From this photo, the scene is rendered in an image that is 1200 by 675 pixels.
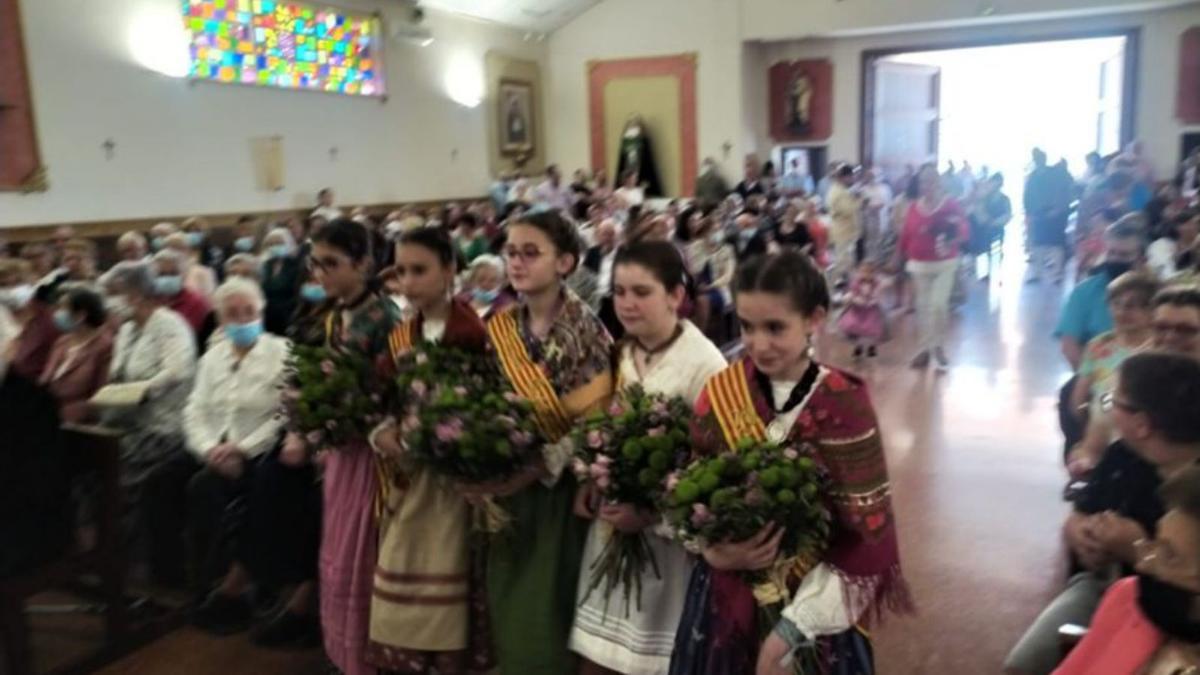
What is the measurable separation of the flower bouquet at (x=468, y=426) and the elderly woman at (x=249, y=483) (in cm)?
123

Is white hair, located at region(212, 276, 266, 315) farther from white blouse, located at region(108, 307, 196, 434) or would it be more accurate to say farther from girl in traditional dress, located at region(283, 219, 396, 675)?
girl in traditional dress, located at region(283, 219, 396, 675)

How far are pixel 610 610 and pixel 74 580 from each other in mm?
2729

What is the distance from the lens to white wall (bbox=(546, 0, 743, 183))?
17.1 metres

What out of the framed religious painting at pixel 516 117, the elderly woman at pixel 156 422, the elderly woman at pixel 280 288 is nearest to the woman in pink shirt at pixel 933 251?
the elderly woman at pixel 280 288

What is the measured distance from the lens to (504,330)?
2.78 metres

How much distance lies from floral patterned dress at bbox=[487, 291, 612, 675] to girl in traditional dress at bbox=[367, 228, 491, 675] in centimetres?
23

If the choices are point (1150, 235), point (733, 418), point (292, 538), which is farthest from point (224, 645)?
point (1150, 235)

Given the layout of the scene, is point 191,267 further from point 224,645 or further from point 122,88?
point 122,88

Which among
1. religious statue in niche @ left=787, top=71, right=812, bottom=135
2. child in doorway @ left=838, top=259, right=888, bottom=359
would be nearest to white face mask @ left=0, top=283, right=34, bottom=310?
child in doorway @ left=838, top=259, right=888, bottom=359

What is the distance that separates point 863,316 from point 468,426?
7067mm

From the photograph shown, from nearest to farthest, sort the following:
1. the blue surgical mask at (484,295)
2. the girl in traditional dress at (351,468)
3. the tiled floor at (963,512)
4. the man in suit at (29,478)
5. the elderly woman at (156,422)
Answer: the girl in traditional dress at (351,468), the man in suit at (29,478), the tiled floor at (963,512), the elderly woman at (156,422), the blue surgical mask at (484,295)

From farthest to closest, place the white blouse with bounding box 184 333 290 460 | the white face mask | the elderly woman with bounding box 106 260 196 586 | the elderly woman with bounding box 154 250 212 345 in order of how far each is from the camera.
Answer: the white face mask → the elderly woman with bounding box 154 250 212 345 → the elderly woman with bounding box 106 260 196 586 → the white blouse with bounding box 184 333 290 460

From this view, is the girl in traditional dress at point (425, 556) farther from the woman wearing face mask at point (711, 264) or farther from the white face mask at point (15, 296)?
the white face mask at point (15, 296)

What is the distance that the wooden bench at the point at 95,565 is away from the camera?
11.4ft
